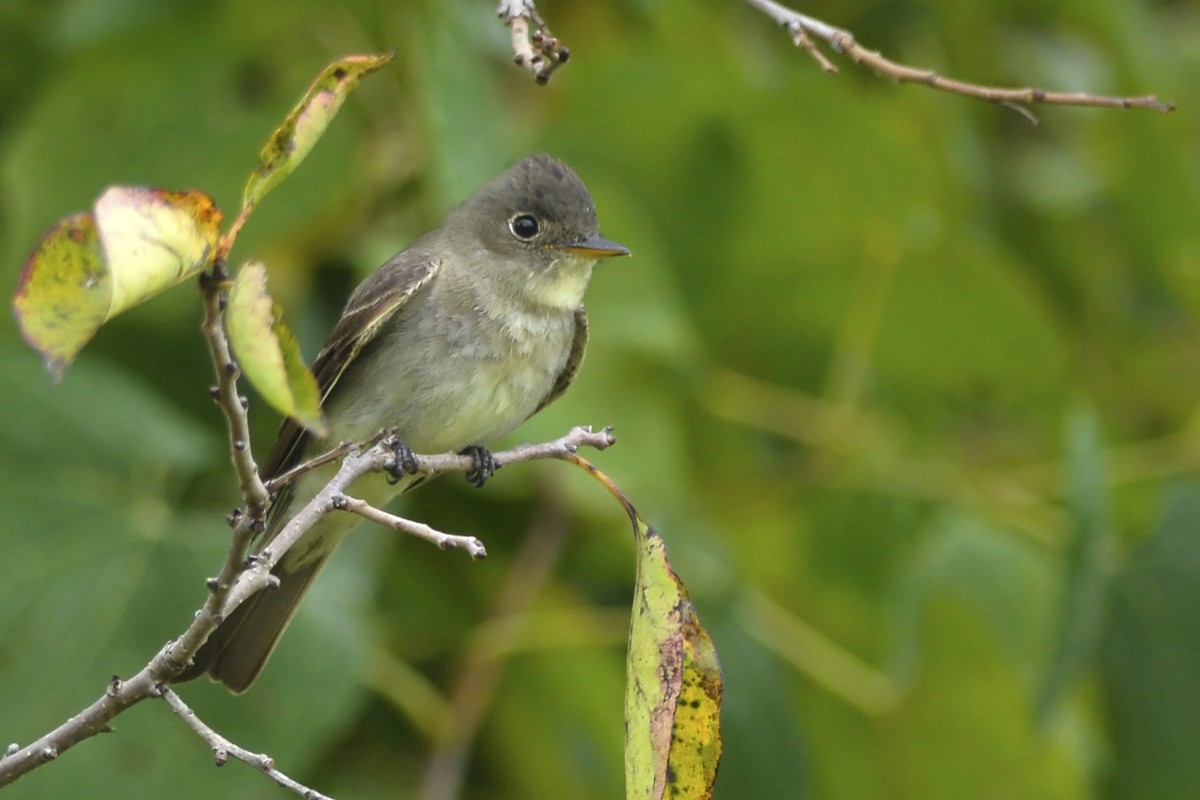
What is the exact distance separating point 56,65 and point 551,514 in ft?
5.16

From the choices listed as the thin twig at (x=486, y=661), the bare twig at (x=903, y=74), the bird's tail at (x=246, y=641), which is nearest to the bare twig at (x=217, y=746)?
the bare twig at (x=903, y=74)

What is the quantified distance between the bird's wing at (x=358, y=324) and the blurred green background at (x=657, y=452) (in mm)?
212

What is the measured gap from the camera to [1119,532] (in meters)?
4.05

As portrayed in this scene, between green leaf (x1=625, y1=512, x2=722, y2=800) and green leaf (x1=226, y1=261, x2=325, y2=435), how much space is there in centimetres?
55

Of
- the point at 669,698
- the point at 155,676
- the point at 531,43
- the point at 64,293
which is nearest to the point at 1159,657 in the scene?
the point at 669,698

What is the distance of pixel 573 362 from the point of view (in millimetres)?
3271

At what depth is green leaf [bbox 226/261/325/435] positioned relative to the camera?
1.28 metres

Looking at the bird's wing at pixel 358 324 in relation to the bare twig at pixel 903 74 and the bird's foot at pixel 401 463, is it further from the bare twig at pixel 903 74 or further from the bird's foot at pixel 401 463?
the bare twig at pixel 903 74

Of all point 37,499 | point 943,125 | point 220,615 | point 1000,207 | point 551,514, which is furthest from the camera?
point 1000,207

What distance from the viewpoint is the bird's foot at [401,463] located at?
2664mm

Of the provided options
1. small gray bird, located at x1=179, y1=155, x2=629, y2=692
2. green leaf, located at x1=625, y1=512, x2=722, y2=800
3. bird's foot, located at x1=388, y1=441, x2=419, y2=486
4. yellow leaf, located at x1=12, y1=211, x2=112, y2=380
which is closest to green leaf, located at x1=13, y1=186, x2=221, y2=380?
yellow leaf, located at x1=12, y1=211, x2=112, y2=380

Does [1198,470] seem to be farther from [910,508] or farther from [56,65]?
[56,65]

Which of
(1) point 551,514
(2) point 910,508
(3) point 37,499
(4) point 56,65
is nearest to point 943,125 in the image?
(2) point 910,508

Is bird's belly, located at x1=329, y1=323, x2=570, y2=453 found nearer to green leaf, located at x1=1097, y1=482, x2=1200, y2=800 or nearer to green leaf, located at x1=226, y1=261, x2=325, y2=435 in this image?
green leaf, located at x1=1097, y1=482, x2=1200, y2=800
